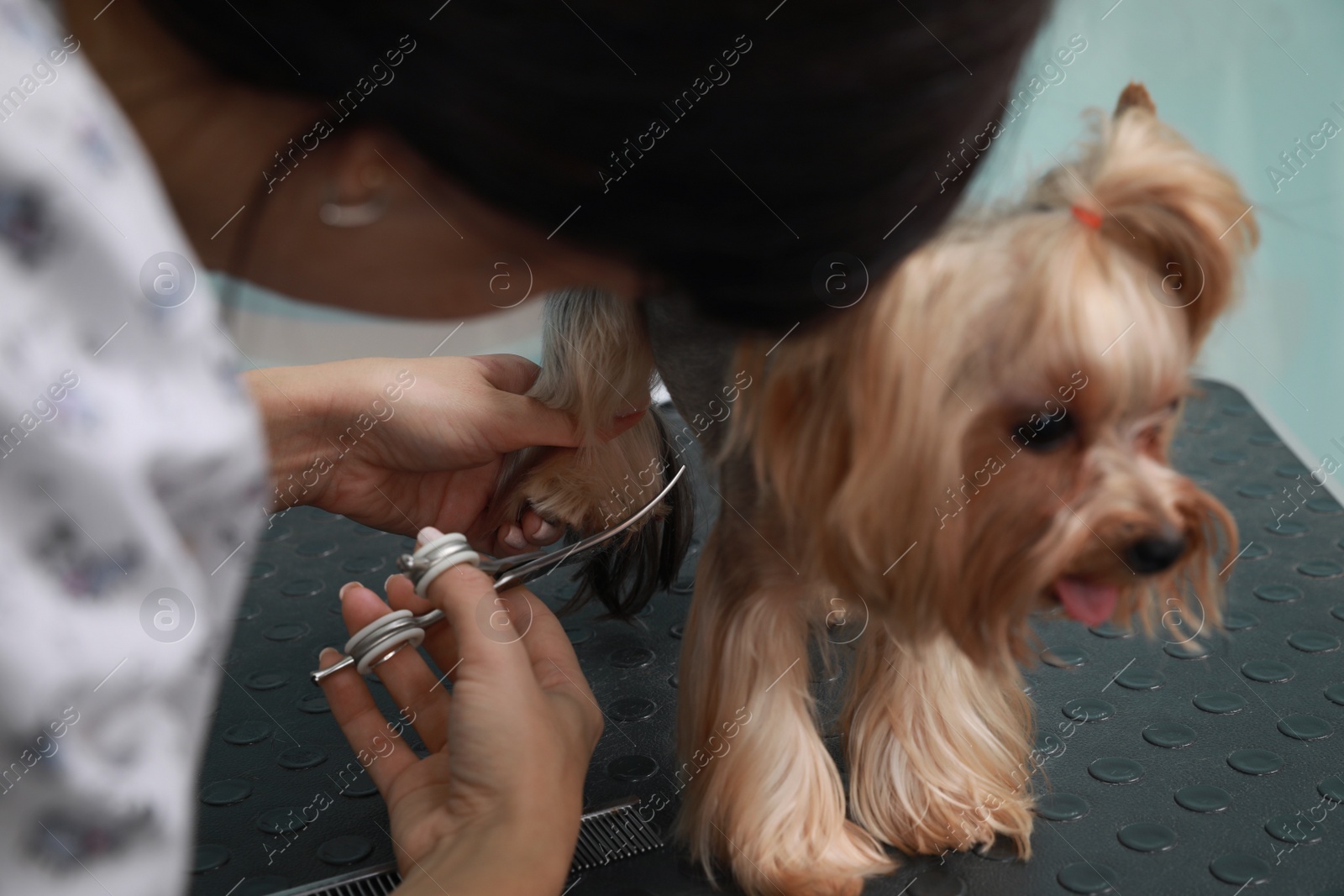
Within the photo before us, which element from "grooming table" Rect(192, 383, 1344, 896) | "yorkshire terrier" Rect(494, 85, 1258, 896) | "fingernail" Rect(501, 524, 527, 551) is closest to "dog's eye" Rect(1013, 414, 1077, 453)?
"yorkshire terrier" Rect(494, 85, 1258, 896)

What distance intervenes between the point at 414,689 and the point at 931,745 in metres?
0.41

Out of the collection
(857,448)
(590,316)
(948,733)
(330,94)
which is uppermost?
(330,94)

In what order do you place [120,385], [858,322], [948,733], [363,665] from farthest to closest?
[948,733], [363,665], [858,322], [120,385]

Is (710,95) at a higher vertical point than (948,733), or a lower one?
higher

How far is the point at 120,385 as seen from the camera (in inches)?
17.0

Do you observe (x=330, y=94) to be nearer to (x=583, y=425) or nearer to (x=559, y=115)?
(x=559, y=115)

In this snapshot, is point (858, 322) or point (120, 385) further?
point (858, 322)

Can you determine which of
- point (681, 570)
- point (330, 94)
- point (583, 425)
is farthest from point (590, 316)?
point (330, 94)

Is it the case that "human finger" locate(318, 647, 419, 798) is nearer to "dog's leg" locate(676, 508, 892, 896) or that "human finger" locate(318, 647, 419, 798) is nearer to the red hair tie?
"dog's leg" locate(676, 508, 892, 896)

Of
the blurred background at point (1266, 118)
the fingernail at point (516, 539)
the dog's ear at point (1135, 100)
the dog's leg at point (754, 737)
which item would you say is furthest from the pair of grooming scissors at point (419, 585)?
the blurred background at point (1266, 118)

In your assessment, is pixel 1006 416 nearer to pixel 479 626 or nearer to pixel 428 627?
pixel 479 626

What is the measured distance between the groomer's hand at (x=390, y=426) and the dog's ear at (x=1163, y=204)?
525 mm

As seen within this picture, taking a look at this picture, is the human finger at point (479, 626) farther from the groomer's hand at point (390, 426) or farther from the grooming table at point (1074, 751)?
the groomer's hand at point (390, 426)

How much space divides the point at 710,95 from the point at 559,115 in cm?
6
